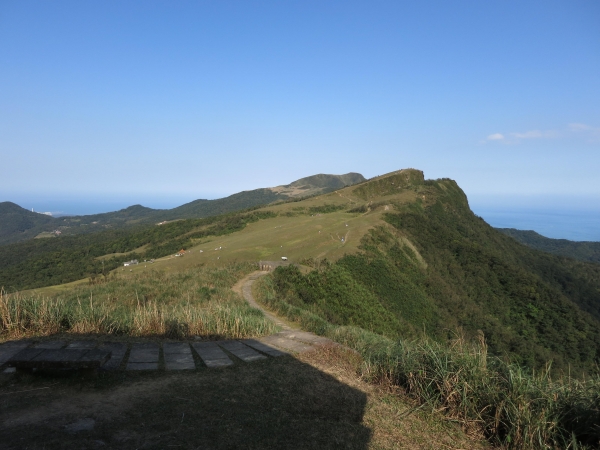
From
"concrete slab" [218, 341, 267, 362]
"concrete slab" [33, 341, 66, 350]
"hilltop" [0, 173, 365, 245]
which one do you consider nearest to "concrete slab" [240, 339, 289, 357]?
"concrete slab" [218, 341, 267, 362]

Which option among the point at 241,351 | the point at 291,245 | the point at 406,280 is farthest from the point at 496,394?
the point at 291,245

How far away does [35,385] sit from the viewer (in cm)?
400

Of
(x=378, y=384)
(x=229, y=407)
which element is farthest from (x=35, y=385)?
(x=378, y=384)

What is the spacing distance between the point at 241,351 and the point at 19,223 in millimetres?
166937

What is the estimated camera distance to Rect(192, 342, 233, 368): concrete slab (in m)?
5.13

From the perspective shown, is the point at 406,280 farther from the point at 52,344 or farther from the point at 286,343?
the point at 52,344

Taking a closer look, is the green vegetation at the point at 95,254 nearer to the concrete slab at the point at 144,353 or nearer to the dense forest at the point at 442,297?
the dense forest at the point at 442,297

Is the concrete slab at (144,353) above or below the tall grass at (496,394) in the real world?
above

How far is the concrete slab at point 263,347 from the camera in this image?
19.3 feet

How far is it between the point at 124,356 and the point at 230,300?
19.6ft

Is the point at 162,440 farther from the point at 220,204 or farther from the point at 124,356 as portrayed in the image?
the point at 220,204

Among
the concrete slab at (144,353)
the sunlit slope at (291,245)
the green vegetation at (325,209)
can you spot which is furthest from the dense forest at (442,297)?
the green vegetation at (325,209)

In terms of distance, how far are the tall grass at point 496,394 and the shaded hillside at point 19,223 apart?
5548 inches

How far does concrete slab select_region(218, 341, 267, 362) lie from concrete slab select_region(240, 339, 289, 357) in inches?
5.2
